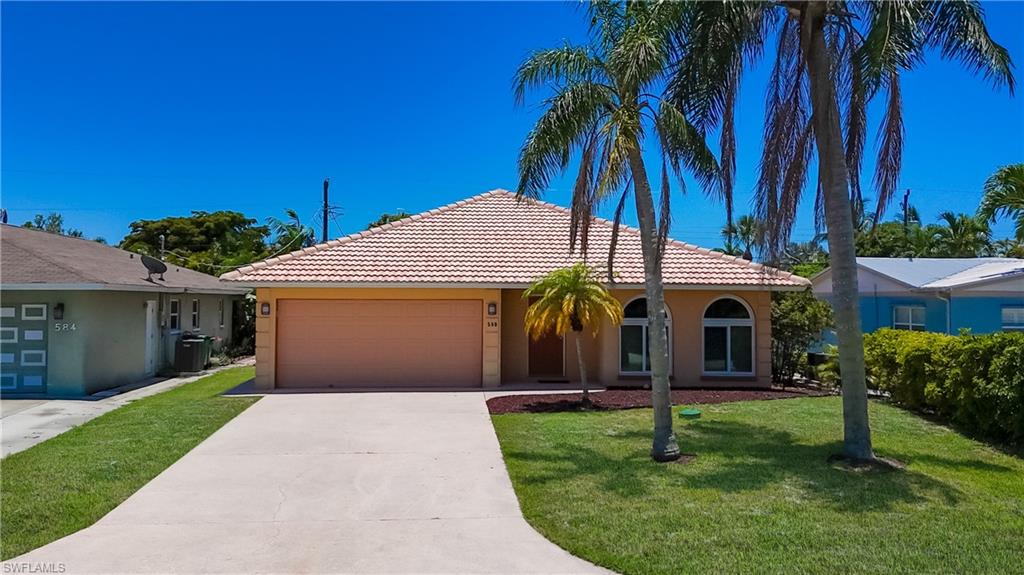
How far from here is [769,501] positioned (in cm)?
644

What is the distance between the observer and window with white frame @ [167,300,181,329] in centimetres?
1969

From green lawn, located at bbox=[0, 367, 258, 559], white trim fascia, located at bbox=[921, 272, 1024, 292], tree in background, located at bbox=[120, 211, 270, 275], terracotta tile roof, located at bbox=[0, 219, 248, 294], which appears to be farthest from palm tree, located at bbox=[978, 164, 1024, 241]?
tree in background, located at bbox=[120, 211, 270, 275]

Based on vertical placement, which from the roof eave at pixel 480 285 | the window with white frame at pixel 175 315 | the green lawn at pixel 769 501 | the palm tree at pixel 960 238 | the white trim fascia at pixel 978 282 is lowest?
the green lawn at pixel 769 501

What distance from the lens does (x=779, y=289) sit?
15.5 m

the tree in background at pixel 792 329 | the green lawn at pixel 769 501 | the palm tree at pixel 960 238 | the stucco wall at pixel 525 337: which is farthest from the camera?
the palm tree at pixel 960 238

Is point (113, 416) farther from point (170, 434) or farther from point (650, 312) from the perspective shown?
point (650, 312)

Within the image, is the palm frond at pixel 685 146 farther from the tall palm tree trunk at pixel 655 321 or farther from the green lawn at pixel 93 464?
the green lawn at pixel 93 464

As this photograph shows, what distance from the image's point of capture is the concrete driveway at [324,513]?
16.8 feet

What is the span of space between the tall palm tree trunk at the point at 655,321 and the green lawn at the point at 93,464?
6.03 meters

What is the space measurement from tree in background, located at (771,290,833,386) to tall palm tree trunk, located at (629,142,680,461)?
9.91 metres

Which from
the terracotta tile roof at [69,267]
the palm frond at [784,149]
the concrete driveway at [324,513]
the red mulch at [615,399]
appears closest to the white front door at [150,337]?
the terracotta tile roof at [69,267]

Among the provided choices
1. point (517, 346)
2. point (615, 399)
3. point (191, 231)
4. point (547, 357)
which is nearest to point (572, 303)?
point (615, 399)

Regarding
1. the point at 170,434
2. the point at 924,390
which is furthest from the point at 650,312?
the point at 170,434

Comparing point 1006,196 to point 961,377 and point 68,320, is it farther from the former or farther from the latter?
point 68,320
